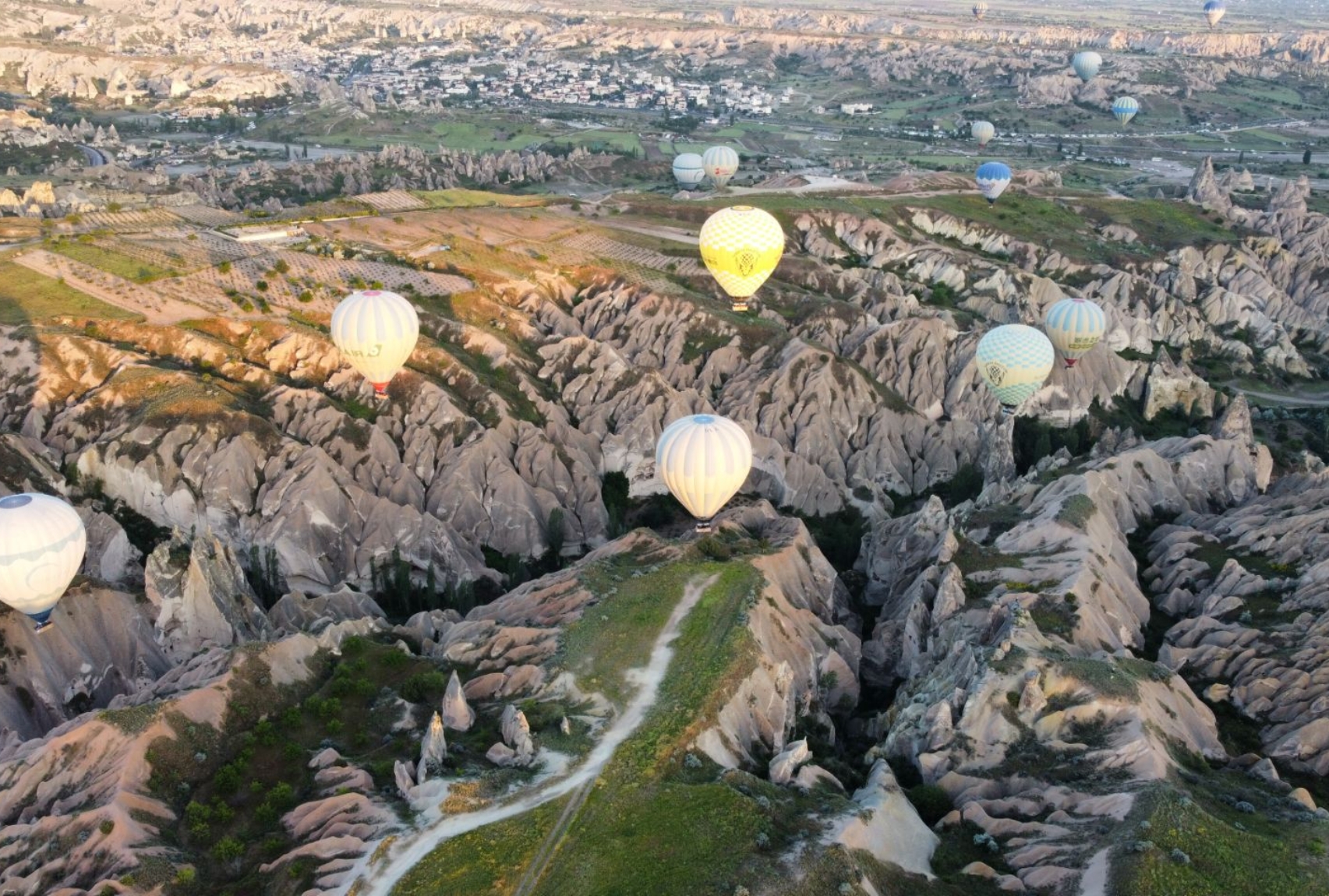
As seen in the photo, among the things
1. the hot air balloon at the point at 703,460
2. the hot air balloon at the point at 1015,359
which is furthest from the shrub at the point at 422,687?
the hot air balloon at the point at 1015,359

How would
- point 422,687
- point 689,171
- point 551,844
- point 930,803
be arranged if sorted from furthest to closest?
point 689,171
point 422,687
point 930,803
point 551,844

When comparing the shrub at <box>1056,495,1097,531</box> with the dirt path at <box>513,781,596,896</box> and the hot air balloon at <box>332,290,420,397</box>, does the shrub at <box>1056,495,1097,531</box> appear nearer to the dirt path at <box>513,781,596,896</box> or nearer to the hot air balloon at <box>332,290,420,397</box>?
the dirt path at <box>513,781,596,896</box>

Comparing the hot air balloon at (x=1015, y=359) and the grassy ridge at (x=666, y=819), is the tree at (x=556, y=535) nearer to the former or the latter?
the grassy ridge at (x=666, y=819)

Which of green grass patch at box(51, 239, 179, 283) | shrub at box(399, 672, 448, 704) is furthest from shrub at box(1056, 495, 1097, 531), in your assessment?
green grass patch at box(51, 239, 179, 283)

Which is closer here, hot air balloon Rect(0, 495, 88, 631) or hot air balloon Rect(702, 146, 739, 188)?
hot air balloon Rect(0, 495, 88, 631)

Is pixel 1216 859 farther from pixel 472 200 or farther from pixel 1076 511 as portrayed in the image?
pixel 472 200

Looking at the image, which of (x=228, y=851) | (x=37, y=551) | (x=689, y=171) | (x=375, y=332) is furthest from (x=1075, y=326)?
(x=689, y=171)
